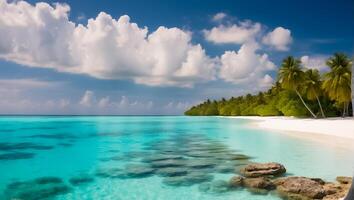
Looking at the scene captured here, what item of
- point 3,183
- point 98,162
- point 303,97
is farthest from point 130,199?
point 303,97

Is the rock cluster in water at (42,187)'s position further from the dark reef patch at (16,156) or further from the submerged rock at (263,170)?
the dark reef patch at (16,156)

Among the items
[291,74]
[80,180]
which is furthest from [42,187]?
[291,74]

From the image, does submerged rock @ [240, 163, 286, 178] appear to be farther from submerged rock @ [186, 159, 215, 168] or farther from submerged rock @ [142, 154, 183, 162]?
submerged rock @ [142, 154, 183, 162]

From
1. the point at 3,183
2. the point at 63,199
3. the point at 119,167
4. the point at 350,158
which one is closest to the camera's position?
the point at 63,199

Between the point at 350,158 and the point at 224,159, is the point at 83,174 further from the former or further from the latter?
the point at 350,158

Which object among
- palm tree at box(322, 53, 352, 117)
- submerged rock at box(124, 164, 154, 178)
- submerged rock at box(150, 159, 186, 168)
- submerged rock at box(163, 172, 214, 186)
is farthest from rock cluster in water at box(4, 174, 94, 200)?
palm tree at box(322, 53, 352, 117)

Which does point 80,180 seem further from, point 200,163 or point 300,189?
point 300,189

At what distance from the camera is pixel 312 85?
42.5 metres

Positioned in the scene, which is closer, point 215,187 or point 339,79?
point 215,187

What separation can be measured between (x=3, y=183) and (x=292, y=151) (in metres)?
11.5

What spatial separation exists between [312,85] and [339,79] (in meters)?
5.56

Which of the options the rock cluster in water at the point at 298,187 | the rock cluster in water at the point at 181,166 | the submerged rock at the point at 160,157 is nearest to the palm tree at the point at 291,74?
the rock cluster in water at the point at 181,166

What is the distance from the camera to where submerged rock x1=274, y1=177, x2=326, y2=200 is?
24.2 ft

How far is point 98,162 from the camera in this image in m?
13.6
